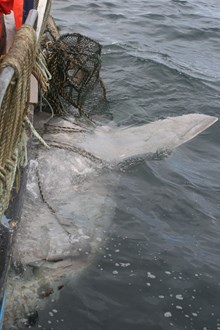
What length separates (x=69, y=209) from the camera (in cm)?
525

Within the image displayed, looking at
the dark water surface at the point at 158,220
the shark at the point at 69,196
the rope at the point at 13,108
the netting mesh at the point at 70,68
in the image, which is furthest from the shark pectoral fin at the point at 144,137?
the rope at the point at 13,108

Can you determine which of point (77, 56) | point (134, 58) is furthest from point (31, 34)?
point (134, 58)

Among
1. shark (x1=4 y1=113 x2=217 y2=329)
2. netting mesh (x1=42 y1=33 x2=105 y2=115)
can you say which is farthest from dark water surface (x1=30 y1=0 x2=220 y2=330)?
netting mesh (x1=42 y1=33 x2=105 y2=115)

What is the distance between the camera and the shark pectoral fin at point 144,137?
6.51 m

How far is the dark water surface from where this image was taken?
419cm

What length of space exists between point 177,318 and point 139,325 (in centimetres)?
34

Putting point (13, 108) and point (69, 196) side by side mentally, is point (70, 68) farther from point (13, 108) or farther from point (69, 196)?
point (13, 108)

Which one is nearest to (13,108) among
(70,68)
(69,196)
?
(69,196)

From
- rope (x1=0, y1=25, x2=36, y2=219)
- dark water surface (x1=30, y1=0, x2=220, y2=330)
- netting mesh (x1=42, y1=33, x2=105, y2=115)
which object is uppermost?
rope (x1=0, y1=25, x2=36, y2=219)

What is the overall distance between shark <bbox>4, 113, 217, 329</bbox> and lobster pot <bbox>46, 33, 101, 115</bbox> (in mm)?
330

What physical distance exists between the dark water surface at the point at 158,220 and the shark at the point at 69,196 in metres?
0.13

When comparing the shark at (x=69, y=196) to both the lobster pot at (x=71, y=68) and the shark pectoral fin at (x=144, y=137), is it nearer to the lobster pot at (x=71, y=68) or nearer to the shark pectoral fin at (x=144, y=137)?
the shark pectoral fin at (x=144, y=137)

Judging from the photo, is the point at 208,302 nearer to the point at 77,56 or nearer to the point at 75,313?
the point at 75,313

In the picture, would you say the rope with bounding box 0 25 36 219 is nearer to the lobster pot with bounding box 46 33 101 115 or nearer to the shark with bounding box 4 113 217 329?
the shark with bounding box 4 113 217 329
